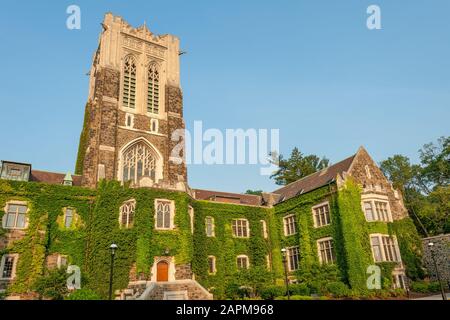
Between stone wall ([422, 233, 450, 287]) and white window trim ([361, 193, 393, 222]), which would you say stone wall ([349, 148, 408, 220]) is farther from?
stone wall ([422, 233, 450, 287])

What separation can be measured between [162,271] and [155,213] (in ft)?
15.2

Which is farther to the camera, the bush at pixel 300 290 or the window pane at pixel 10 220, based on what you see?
the bush at pixel 300 290

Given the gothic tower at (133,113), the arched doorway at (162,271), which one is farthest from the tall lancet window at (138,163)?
the arched doorway at (162,271)

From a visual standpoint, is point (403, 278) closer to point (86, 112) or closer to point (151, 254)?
point (151, 254)

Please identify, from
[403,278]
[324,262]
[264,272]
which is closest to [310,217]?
[324,262]

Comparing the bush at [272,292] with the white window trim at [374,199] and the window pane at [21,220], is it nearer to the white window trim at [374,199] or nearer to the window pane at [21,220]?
the white window trim at [374,199]

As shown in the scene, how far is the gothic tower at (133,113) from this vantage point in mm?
33688

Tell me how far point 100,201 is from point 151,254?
6.90 metres

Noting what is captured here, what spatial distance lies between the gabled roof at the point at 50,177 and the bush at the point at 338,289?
81.1 ft

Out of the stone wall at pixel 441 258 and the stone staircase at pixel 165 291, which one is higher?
the stone wall at pixel 441 258

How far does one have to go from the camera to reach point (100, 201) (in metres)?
29.8

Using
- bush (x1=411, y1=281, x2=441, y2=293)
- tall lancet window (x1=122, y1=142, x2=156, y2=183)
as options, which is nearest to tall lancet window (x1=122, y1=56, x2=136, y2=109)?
tall lancet window (x1=122, y1=142, x2=156, y2=183)
